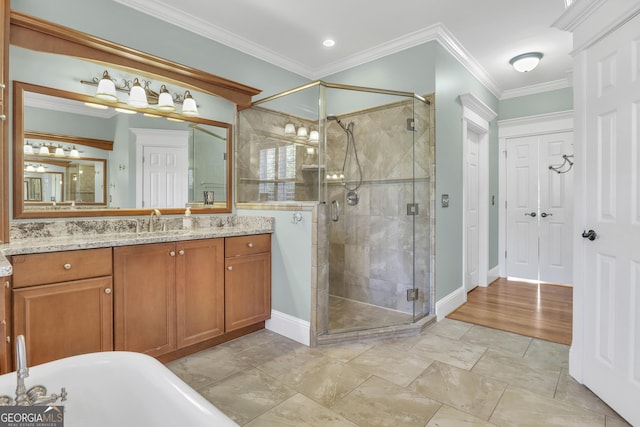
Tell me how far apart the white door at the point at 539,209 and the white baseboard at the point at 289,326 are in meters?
3.75

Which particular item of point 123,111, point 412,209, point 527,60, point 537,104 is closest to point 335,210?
point 412,209

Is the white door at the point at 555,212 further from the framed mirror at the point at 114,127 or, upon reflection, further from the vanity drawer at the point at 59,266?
the vanity drawer at the point at 59,266

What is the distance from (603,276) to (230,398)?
230 centimetres

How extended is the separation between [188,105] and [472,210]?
355 centimetres

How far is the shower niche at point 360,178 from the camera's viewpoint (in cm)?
304

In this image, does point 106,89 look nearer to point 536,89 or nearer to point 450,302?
point 450,302

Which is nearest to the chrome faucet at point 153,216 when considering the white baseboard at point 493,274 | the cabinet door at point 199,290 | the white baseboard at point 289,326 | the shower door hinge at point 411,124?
the cabinet door at point 199,290

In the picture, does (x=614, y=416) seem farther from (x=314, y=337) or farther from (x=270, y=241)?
(x=270, y=241)

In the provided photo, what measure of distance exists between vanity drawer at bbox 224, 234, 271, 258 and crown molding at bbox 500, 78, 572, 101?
14.1ft

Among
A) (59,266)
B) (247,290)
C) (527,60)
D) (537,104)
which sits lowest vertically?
(247,290)

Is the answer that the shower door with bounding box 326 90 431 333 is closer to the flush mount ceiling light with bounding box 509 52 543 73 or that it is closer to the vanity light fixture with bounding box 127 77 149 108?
the flush mount ceiling light with bounding box 509 52 543 73

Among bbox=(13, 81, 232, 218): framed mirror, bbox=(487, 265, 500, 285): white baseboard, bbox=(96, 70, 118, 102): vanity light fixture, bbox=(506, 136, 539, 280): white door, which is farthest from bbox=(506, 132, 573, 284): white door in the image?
bbox=(96, 70, 118, 102): vanity light fixture

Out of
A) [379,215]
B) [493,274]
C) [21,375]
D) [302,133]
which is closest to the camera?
[21,375]

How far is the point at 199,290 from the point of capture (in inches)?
93.9
